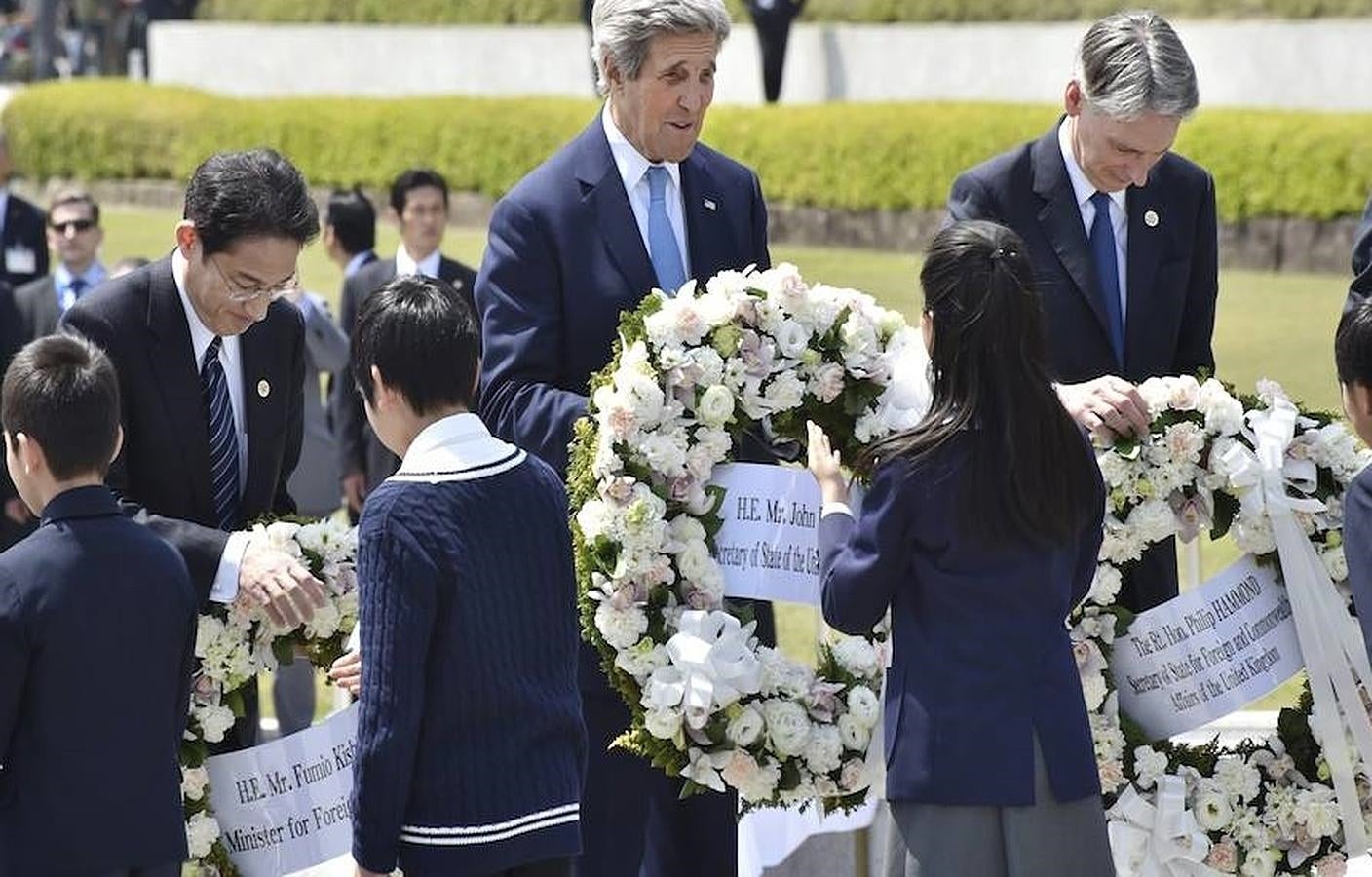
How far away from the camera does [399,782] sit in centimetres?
360

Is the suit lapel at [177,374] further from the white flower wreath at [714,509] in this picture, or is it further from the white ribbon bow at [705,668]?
the white ribbon bow at [705,668]

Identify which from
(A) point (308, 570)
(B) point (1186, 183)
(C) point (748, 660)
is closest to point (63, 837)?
(A) point (308, 570)

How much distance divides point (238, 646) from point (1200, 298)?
217 centimetres

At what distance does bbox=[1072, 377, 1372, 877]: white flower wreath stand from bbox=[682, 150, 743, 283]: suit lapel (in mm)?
900

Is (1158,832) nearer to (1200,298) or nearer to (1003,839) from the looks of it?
(1003,839)

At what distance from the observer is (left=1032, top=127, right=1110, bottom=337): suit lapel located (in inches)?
190

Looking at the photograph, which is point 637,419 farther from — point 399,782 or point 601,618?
point 399,782

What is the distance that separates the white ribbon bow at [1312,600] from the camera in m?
4.61

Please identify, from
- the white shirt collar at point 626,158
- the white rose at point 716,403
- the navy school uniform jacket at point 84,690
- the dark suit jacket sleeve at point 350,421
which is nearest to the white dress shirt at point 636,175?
the white shirt collar at point 626,158

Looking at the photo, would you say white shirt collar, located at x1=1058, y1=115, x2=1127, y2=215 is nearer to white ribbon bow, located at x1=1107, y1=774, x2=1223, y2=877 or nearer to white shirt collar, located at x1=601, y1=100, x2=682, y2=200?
white shirt collar, located at x1=601, y1=100, x2=682, y2=200

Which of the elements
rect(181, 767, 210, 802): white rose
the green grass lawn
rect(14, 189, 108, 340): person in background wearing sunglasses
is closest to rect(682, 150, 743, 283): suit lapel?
rect(181, 767, 210, 802): white rose

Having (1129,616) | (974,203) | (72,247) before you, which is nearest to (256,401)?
(974,203)

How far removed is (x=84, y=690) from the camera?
12.3 ft

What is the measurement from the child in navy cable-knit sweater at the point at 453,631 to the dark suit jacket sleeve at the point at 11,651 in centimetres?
55
